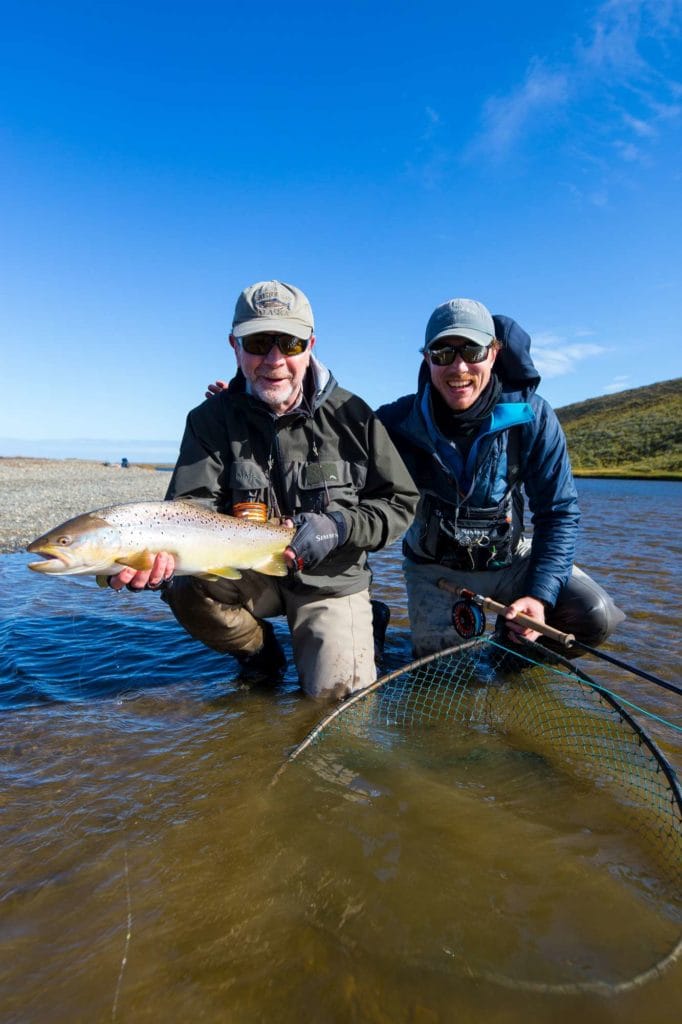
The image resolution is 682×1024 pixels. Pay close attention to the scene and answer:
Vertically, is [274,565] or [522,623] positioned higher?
[274,565]

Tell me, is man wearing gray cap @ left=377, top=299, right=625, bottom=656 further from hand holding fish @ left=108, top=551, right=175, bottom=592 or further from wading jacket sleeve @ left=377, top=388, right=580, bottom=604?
hand holding fish @ left=108, top=551, right=175, bottom=592

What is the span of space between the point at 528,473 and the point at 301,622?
87.6 inches

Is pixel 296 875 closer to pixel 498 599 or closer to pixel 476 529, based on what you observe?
pixel 476 529

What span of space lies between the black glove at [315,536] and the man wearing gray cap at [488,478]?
1.26m

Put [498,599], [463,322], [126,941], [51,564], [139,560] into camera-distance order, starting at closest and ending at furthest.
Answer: [126,941] < [51,564] < [139,560] < [463,322] < [498,599]

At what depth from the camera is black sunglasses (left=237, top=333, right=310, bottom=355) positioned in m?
3.99

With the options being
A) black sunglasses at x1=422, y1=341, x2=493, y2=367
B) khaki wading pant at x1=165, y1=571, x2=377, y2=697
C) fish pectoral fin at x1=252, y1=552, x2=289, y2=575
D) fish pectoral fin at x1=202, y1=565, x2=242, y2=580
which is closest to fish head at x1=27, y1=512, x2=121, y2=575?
fish pectoral fin at x1=202, y1=565, x2=242, y2=580

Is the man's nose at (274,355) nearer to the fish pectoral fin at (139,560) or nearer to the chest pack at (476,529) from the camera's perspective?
the fish pectoral fin at (139,560)

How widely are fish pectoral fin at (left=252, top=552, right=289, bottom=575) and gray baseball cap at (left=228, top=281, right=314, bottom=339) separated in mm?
1451

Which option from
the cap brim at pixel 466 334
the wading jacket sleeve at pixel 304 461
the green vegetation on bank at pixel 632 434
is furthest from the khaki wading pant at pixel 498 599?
the green vegetation on bank at pixel 632 434

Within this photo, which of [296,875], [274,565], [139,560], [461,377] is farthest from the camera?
[461,377]

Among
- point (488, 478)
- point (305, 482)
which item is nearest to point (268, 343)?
point (305, 482)

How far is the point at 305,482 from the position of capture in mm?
4289

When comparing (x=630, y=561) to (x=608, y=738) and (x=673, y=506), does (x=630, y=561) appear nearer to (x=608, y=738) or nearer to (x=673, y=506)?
(x=608, y=738)
